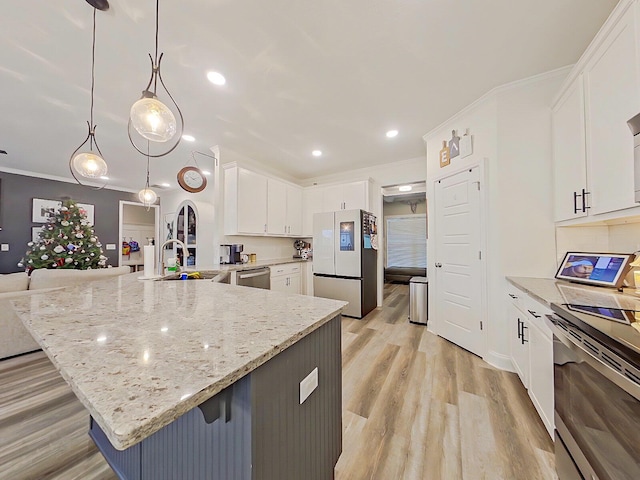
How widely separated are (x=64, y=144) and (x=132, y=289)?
378 cm

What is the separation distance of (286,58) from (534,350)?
9.03 ft

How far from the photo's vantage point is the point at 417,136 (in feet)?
10.6

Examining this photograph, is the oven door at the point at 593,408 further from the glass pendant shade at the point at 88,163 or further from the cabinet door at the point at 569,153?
the glass pendant shade at the point at 88,163

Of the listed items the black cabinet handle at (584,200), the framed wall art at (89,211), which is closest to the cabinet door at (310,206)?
the black cabinet handle at (584,200)

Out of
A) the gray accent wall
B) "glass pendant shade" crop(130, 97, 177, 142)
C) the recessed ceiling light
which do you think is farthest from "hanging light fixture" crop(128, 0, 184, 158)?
the gray accent wall

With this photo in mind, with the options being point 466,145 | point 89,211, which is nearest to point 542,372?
point 466,145

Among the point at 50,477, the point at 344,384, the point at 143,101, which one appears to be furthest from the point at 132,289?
the point at 344,384

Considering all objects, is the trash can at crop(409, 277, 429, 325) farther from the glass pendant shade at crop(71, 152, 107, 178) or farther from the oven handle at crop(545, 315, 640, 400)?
the glass pendant shade at crop(71, 152, 107, 178)

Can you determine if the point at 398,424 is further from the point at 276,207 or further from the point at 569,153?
the point at 276,207

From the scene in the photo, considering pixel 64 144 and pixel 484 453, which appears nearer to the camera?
pixel 484 453

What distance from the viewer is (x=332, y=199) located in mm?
4484

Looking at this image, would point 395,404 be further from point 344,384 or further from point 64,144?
point 64,144

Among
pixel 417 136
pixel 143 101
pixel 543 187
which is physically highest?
pixel 417 136

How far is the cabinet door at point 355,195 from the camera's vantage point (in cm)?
412
